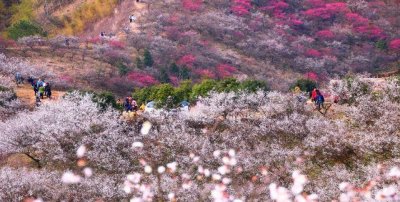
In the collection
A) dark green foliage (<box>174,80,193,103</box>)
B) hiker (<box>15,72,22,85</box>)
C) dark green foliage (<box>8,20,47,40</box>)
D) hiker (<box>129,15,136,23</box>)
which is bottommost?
hiker (<box>129,15,136,23</box>)

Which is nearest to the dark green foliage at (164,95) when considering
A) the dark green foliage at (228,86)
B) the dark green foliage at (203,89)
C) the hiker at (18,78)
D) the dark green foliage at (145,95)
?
the dark green foliage at (145,95)

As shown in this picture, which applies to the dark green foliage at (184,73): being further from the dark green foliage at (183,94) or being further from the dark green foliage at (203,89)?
the dark green foliage at (203,89)

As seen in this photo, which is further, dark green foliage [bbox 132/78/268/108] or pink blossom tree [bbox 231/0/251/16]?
pink blossom tree [bbox 231/0/251/16]

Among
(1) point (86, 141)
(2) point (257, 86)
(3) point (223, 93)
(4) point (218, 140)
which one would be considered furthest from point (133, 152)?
(2) point (257, 86)

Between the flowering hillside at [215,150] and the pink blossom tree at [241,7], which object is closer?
the flowering hillside at [215,150]

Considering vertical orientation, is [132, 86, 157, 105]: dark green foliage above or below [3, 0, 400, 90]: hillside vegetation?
above

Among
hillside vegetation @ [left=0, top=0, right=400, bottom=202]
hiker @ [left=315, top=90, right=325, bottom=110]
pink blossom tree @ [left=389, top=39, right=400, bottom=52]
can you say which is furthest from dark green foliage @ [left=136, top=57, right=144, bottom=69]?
pink blossom tree @ [left=389, top=39, right=400, bottom=52]

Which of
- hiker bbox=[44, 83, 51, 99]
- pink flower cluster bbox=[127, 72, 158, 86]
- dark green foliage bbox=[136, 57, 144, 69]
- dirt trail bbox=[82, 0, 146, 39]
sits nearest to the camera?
hiker bbox=[44, 83, 51, 99]

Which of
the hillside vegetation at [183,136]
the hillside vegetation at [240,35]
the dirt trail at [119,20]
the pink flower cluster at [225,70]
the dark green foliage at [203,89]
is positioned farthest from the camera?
the dirt trail at [119,20]

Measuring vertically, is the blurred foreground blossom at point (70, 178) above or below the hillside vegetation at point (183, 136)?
above

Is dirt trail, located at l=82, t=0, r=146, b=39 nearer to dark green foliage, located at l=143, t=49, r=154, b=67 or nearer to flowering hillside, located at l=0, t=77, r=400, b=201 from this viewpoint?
dark green foliage, located at l=143, t=49, r=154, b=67

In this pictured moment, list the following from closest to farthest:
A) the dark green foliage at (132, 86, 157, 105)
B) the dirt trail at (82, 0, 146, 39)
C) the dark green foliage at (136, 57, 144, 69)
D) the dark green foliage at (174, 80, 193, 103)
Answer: the dark green foliage at (174, 80, 193, 103) → the dark green foliage at (132, 86, 157, 105) → the dark green foliage at (136, 57, 144, 69) → the dirt trail at (82, 0, 146, 39)
